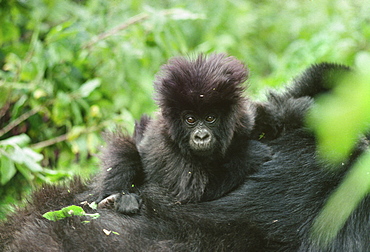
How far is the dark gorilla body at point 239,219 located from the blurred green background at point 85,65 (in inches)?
53.8

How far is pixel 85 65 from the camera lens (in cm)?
510

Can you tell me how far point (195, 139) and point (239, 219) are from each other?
1.90ft

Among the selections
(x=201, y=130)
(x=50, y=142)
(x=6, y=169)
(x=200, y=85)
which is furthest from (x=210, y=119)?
(x=50, y=142)

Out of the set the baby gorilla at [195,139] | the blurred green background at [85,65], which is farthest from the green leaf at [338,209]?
the blurred green background at [85,65]

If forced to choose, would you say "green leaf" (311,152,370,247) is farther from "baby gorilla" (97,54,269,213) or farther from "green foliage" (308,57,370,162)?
"green foliage" (308,57,370,162)

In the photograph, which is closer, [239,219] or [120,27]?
[239,219]

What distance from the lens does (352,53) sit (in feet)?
17.1

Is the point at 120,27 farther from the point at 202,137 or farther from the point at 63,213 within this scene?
the point at 63,213

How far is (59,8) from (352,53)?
3.32 m

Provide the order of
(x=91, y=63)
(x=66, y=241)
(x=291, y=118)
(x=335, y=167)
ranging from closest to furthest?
1. (x=66, y=241)
2. (x=335, y=167)
3. (x=291, y=118)
4. (x=91, y=63)

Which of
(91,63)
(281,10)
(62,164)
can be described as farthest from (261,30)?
(62,164)

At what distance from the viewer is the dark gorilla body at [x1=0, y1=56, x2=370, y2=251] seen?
7.14ft

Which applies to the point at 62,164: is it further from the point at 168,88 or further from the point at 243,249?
the point at 243,249

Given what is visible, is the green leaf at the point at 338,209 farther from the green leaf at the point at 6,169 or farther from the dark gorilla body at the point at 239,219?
the green leaf at the point at 6,169
